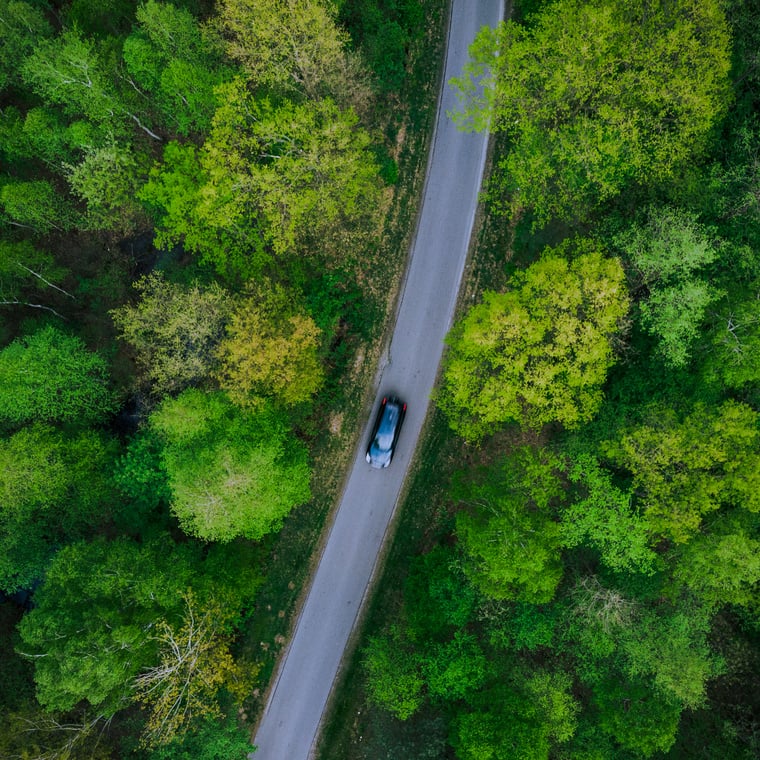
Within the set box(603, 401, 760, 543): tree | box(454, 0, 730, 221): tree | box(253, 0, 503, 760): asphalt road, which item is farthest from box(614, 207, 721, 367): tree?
box(253, 0, 503, 760): asphalt road

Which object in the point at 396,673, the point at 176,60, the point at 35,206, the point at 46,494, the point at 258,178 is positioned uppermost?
the point at 176,60

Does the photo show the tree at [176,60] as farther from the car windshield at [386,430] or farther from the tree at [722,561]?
the tree at [722,561]

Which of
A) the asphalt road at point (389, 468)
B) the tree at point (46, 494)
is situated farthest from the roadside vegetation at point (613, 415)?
the tree at point (46, 494)

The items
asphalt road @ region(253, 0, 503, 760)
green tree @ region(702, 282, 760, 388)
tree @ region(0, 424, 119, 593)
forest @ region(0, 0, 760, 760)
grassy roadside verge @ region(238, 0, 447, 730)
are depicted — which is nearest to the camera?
green tree @ region(702, 282, 760, 388)

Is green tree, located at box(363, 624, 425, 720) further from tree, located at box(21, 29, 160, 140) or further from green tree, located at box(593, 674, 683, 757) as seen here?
tree, located at box(21, 29, 160, 140)

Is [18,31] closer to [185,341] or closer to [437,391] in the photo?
[185,341]

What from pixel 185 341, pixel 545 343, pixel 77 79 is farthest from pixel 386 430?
pixel 77 79
